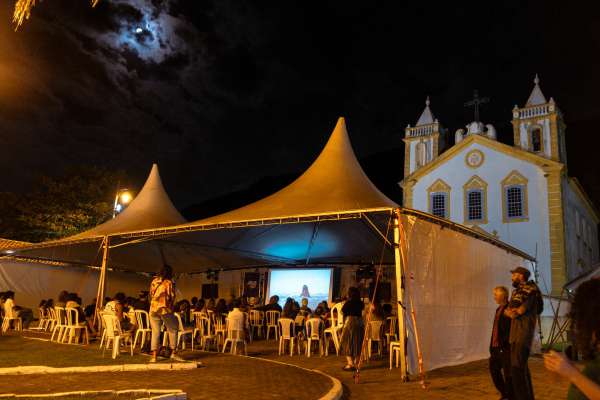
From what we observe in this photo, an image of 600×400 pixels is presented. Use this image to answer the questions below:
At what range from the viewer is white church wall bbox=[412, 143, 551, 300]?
72.7 ft

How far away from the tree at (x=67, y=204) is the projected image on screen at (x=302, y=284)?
55.6ft

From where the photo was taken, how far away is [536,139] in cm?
2431

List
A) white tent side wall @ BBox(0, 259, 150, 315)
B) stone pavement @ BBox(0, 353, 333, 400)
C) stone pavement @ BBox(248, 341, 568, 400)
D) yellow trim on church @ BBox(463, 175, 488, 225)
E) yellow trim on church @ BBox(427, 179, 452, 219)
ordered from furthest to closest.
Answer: yellow trim on church @ BBox(427, 179, 452, 219) → yellow trim on church @ BBox(463, 175, 488, 225) → white tent side wall @ BBox(0, 259, 150, 315) → stone pavement @ BBox(248, 341, 568, 400) → stone pavement @ BBox(0, 353, 333, 400)

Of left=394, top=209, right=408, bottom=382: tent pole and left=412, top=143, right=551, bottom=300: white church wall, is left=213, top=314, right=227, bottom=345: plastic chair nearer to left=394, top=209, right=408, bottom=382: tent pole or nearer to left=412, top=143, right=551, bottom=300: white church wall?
Answer: left=394, top=209, right=408, bottom=382: tent pole

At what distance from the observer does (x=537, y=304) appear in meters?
5.36

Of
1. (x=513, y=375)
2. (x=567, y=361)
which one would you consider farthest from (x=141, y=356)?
(x=567, y=361)

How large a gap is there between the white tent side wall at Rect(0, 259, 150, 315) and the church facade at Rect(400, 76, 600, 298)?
1440 centimetres

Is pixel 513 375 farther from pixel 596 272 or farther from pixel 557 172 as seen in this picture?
pixel 557 172

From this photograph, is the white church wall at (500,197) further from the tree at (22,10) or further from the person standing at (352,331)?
the tree at (22,10)

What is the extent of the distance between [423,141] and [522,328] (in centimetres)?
2268

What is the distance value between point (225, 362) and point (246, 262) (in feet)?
30.6

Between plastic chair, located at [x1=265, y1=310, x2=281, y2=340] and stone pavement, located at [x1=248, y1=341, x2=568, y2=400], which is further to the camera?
plastic chair, located at [x1=265, y1=310, x2=281, y2=340]

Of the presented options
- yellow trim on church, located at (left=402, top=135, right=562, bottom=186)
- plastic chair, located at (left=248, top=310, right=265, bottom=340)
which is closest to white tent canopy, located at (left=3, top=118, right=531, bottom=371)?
plastic chair, located at (left=248, top=310, right=265, bottom=340)

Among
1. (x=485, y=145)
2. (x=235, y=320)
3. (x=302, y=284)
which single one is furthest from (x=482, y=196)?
(x=235, y=320)
